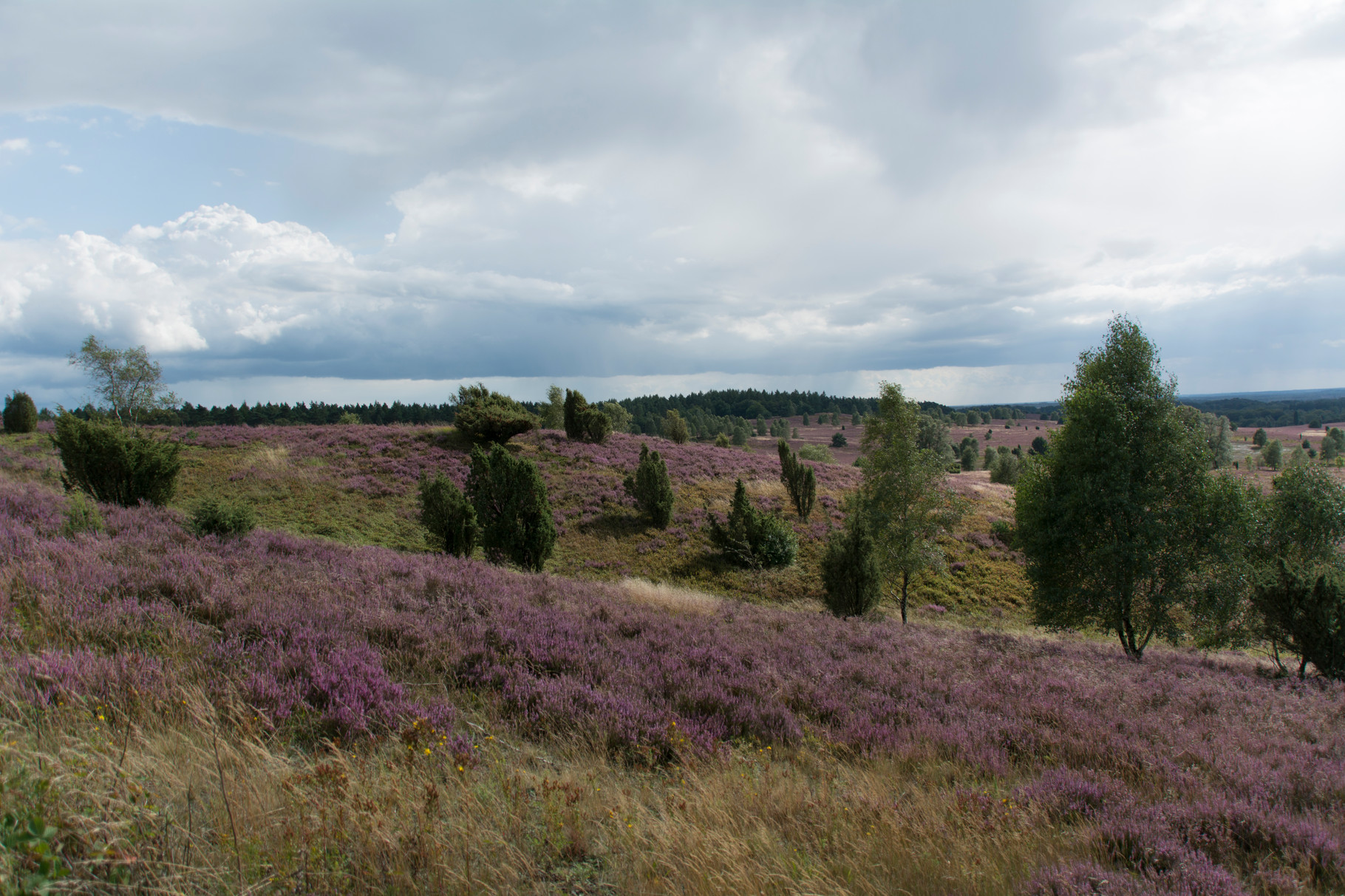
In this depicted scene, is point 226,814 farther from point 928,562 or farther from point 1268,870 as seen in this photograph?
point 928,562

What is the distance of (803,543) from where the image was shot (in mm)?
28969

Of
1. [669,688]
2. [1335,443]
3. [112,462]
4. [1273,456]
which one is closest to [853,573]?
[669,688]

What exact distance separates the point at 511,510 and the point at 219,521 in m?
8.46

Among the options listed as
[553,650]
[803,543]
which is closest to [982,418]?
[803,543]

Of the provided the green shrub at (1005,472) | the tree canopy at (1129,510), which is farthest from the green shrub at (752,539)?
the green shrub at (1005,472)

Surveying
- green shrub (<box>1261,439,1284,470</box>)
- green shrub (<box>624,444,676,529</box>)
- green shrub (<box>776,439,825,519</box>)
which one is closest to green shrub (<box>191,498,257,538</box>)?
green shrub (<box>624,444,676,529</box>)

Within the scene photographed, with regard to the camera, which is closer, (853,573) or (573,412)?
(853,573)

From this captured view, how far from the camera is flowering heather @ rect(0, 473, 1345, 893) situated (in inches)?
158

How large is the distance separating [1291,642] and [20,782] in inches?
742

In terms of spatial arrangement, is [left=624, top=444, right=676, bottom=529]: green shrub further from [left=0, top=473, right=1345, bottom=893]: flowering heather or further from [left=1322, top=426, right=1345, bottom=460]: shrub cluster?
[left=1322, top=426, right=1345, bottom=460]: shrub cluster

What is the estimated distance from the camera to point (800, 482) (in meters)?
32.9

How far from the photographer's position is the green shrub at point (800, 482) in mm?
32625

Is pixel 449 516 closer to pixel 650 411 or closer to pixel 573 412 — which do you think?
pixel 573 412

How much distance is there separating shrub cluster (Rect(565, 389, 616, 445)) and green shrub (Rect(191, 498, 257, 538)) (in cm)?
3059
